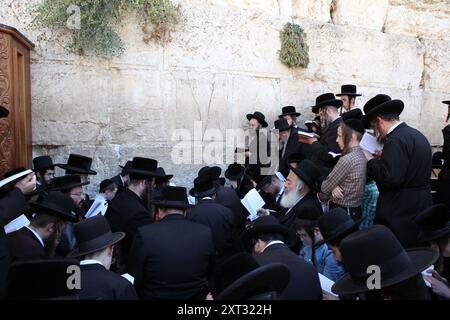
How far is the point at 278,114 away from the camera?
28.6ft

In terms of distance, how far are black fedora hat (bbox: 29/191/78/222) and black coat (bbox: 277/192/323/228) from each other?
6.30 feet

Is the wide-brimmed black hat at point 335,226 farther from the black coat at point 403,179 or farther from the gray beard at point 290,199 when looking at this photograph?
the gray beard at point 290,199

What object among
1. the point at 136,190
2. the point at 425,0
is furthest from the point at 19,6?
the point at 425,0

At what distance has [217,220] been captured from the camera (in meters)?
5.18

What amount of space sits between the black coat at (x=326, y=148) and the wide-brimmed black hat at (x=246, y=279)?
3.78m

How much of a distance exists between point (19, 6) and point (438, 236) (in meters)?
6.22

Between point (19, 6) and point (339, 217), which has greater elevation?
point (19, 6)

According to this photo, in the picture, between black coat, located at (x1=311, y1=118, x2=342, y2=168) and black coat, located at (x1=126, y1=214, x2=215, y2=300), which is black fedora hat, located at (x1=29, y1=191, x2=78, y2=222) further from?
black coat, located at (x1=311, y1=118, x2=342, y2=168)

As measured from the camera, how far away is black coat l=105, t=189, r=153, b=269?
4.69 metres

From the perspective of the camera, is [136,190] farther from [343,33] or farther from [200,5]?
[343,33]

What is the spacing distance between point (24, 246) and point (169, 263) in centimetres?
106

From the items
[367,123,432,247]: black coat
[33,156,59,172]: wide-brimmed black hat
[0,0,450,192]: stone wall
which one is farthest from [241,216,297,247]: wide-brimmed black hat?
[0,0,450,192]: stone wall

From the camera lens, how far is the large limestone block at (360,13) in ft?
31.3
